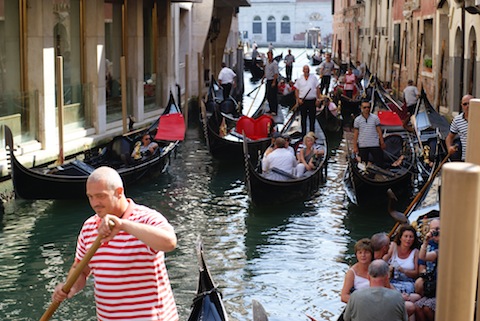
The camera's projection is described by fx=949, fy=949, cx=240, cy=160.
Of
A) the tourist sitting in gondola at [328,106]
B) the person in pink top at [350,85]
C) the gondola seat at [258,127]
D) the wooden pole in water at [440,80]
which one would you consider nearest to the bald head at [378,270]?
the gondola seat at [258,127]

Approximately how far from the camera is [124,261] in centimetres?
186

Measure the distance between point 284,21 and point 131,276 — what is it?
1625 inches

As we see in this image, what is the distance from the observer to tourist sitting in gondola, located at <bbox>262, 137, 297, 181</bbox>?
553 cm

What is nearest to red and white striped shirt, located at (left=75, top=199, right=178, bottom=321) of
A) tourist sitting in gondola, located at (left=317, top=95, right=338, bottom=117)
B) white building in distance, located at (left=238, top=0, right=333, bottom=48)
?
tourist sitting in gondola, located at (left=317, top=95, right=338, bottom=117)

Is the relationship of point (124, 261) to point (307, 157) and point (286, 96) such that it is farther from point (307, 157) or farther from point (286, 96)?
point (286, 96)

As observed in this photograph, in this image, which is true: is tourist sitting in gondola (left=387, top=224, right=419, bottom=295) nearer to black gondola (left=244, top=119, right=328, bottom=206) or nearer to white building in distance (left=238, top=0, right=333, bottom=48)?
black gondola (left=244, top=119, right=328, bottom=206)

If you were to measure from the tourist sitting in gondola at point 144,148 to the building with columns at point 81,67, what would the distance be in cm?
53

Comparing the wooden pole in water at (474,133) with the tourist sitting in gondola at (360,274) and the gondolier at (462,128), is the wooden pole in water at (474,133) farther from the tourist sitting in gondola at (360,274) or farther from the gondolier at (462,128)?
the gondolier at (462,128)

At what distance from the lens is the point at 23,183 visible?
5031 millimetres

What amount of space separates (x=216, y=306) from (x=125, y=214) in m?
0.90

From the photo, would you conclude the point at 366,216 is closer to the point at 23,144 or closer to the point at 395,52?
the point at 23,144

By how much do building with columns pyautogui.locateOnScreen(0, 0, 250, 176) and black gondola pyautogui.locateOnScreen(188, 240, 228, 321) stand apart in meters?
3.01

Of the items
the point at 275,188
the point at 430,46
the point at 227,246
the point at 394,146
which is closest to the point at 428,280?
the point at 227,246

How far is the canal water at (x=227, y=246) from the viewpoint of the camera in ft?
12.3
